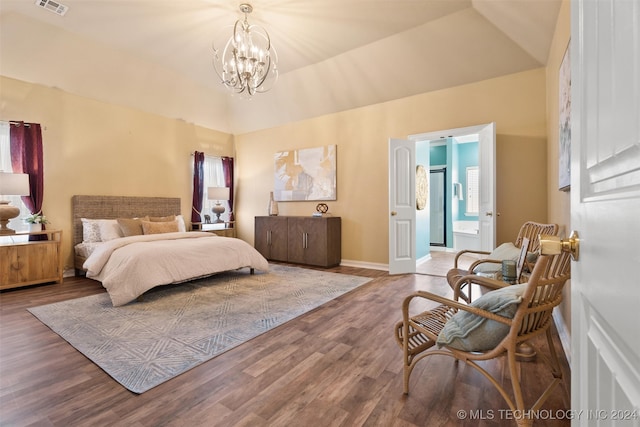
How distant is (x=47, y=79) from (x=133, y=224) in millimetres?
2354

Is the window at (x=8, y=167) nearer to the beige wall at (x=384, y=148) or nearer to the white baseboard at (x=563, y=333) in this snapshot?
the beige wall at (x=384, y=148)

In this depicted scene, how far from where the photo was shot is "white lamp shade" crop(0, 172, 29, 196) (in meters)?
3.67

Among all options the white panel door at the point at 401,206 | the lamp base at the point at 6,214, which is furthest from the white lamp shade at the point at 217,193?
the white panel door at the point at 401,206

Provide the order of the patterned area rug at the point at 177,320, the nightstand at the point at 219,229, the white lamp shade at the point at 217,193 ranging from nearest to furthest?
the patterned area rug at the point at 177,320, the white lamp shade at the point at 217,193, the nightstand at the point at 219,229

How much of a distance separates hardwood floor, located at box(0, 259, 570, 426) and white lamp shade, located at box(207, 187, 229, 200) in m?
3.73

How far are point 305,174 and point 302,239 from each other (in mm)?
1336

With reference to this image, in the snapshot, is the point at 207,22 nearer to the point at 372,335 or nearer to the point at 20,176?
the point at 20,176

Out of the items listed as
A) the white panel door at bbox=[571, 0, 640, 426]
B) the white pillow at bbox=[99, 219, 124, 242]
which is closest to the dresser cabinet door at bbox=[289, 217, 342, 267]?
the white pillow at bbox=[99, 219, 124, 242]

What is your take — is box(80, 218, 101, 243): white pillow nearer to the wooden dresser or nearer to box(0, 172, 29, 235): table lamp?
box(0, 172, 29, 235): table lamp

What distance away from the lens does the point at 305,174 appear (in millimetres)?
5871

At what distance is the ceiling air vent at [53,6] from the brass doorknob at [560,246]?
5.09 metres

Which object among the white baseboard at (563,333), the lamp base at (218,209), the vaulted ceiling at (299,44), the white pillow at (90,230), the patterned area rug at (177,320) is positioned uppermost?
the vaulted ceiling at (299,44)

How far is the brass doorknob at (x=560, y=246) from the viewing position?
2.19 ft

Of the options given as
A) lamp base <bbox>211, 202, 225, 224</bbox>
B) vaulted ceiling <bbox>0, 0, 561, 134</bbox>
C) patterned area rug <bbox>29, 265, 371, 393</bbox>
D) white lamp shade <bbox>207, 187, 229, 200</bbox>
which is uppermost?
vaulted ceiling <bbox>0, 0, 561, 134</bbox>
